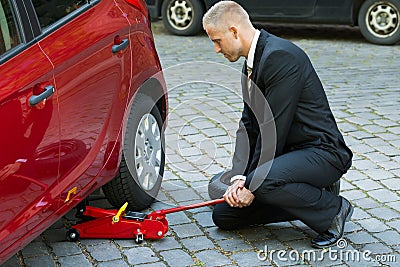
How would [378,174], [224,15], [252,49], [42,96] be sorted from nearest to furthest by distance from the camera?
[42,96], [224,15], [252,49], [378,174]

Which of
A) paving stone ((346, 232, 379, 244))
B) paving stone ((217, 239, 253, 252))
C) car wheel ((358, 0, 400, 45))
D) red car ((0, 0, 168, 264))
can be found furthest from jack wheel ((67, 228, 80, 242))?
car wheel ((358, 0, 400, 45))

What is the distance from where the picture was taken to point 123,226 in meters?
4.47

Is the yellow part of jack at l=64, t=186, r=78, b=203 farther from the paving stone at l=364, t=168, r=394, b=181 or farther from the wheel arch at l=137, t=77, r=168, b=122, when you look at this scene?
the paving stone at l=364, t=168, r=394, b=181

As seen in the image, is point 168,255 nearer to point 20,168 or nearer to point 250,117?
point 250,117

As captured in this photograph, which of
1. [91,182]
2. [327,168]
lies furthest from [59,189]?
[327,168]

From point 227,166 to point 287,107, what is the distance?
5.54ft

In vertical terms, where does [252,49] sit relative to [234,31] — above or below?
below

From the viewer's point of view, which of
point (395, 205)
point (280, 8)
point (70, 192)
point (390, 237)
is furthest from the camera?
point (280, 8)

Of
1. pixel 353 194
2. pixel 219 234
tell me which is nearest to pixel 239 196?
pixel 219 234

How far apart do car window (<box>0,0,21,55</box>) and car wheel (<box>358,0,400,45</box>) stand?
27.1 feet

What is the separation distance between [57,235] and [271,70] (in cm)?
160

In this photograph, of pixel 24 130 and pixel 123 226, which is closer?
pixel 24 130

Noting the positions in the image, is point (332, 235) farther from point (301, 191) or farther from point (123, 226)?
point (123, 226)

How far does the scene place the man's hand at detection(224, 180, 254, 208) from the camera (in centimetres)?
425
